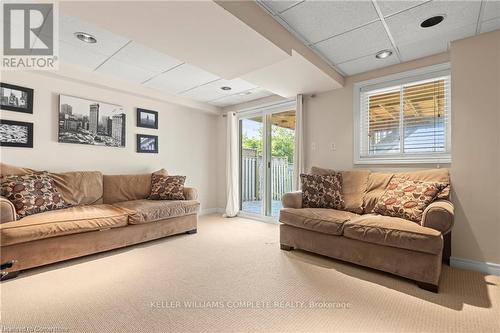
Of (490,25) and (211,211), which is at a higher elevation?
(490,25)

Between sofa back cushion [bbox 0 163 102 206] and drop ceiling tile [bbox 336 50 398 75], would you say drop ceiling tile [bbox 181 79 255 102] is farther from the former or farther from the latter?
sofa back cushion [bbox 0 163 102 206]

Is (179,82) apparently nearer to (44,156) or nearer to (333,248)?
(44,156)

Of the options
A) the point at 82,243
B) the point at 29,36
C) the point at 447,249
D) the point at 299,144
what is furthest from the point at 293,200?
the point at 29,36

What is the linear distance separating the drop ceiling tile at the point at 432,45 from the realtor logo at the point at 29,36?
346cm

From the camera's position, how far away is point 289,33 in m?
2.40

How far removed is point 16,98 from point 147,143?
175 centimetres

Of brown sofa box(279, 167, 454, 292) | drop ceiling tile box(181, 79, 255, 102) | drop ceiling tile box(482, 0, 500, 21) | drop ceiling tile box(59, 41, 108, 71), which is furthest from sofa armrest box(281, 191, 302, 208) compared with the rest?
drop ceiling tile box(59, 41, 108, 71)

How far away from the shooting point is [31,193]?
2.60 metres

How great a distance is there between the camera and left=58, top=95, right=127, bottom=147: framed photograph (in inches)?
132

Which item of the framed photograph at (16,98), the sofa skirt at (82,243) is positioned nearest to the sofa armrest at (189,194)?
the sofa skirt at (82,243)

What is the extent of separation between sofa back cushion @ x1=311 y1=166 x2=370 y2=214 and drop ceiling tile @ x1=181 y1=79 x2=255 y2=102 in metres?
2.00

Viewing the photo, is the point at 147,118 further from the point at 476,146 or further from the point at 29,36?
the point at 476,146

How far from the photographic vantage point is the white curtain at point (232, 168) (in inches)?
192

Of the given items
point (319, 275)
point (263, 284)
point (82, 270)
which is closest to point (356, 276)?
point (319, 275)
